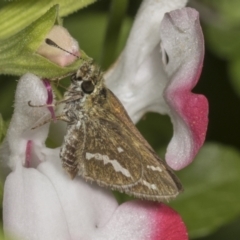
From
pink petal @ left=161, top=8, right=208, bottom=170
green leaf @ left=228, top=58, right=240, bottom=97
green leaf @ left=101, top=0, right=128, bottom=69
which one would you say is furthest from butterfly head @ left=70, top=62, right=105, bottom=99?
green leaf @ left=228, top=58, right=240, bottom=97

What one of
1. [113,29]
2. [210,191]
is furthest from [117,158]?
[210,191]

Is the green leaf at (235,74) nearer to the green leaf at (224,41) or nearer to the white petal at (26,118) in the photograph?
the green leaf at (224,41)

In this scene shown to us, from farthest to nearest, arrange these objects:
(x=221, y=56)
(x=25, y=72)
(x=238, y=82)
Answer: (x=221, y=56) → (x=238, y=82) → (x=25, y=72)

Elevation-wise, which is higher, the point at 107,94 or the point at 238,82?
the point at 107,94

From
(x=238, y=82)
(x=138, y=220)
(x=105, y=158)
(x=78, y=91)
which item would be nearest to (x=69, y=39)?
(x=78, y=91)

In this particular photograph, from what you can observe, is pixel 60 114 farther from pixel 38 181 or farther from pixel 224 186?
pixel 224 186

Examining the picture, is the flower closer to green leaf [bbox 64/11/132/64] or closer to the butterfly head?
the butterfly head

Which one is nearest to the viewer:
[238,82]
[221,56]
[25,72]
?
[25,72]

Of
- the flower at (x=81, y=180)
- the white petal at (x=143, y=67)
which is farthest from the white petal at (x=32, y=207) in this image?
the white petal at (x=143, y=67)
